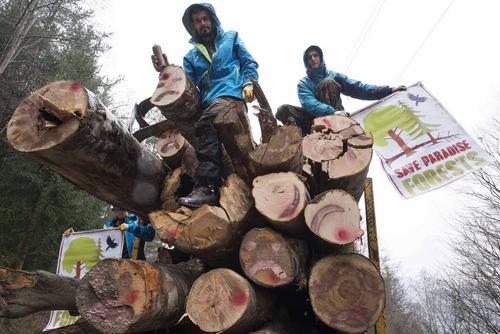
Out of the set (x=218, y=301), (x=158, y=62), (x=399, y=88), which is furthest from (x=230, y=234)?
(x=399, y=88)

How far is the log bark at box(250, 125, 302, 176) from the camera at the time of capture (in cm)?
228

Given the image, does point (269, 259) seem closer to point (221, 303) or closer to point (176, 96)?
point (221, 303)

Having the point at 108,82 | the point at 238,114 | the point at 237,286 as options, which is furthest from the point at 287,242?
the point at 108,82

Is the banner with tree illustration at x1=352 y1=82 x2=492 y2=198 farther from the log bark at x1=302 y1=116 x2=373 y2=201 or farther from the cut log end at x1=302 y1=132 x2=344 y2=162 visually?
the cut log end at x1=302 y1=132 x2=344 y2=162

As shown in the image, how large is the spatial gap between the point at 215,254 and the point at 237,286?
39cm

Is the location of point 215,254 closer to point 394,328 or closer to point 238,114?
point 238,114

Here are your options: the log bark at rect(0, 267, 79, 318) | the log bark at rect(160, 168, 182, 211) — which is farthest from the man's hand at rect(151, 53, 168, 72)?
the log bark at rect(0, 267, 79, 318)

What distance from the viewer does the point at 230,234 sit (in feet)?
6.97

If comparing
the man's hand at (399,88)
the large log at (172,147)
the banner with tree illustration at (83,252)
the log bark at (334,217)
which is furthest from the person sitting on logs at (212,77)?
the banner with tree illustration at (83,252)

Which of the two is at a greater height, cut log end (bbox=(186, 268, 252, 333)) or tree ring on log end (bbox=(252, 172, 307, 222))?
tree ring on log end (bbox=(252, 172, 307, 222))

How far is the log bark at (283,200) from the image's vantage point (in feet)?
6.77

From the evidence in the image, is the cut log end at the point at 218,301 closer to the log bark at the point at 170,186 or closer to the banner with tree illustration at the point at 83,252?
the log bark at the point at 170,186

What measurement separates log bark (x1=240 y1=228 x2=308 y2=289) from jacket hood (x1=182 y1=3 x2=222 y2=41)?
2.17 metres

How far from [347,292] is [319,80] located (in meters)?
3.03
